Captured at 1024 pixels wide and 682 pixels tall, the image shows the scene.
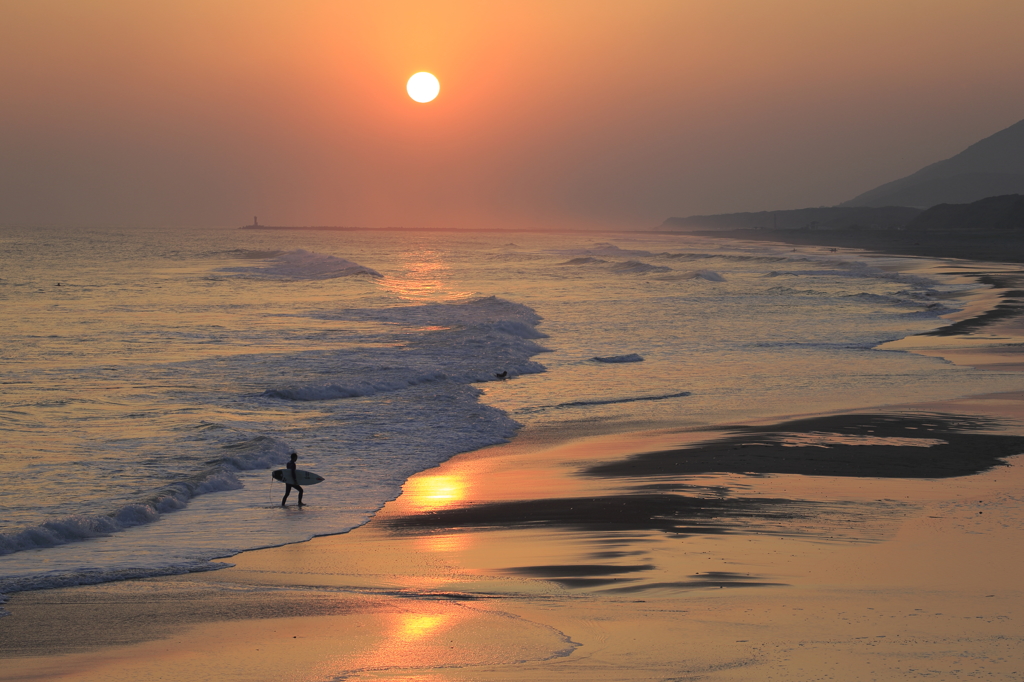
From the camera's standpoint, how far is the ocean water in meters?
11.6

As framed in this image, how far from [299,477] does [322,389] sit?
9.31 metres

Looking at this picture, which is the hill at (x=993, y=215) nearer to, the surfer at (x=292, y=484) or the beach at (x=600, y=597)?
the beach at (x=600, y=597)

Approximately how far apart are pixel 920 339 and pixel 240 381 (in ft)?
75.0

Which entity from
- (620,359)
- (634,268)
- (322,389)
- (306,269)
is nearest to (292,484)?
(322,389)

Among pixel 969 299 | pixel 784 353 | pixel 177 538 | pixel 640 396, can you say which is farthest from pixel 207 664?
pixel 969 299

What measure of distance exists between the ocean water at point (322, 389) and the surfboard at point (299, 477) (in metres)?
0.29

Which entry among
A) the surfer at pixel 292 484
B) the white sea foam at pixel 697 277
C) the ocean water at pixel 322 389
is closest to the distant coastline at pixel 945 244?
the white sea foam at pixel 697 277

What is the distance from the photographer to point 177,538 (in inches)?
424

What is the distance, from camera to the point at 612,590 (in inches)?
333

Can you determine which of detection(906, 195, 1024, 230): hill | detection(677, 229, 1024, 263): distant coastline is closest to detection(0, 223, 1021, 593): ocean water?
detection(677, 229, 1024, 263): distant coastline

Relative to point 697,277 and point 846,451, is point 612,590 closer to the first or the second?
point 846,451

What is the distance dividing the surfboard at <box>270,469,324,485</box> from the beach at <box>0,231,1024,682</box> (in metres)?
0.47

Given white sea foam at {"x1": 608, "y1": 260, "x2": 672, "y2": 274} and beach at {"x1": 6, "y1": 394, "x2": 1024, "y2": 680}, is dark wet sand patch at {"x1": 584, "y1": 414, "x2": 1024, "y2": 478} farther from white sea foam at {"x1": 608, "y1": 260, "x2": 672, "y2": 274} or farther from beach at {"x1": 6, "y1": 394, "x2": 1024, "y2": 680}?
white sea foam at {"x1": 608, "y1": 260, "x2": 672, "y2": 274}

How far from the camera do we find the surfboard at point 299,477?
Answer: 12492 millimetres
